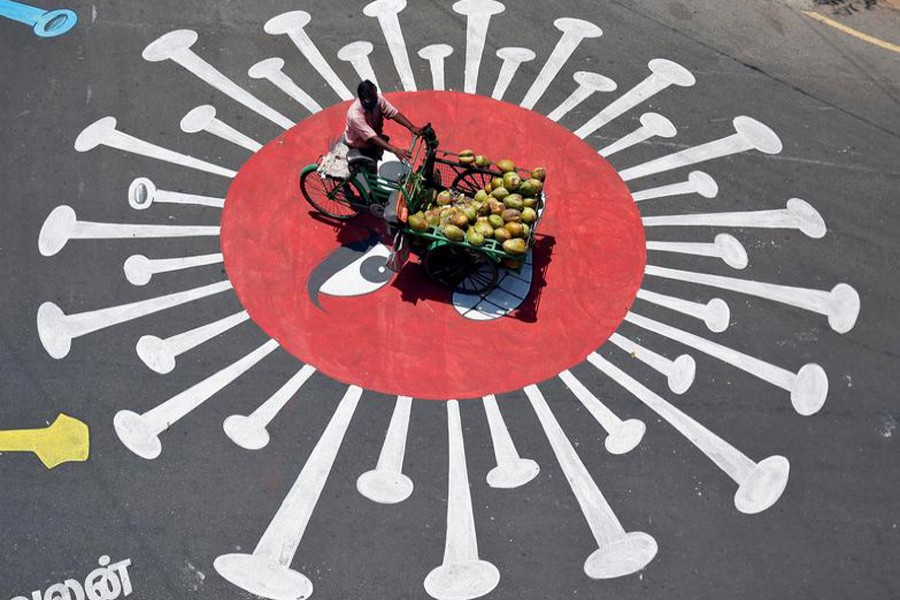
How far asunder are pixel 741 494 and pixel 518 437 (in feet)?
10.3

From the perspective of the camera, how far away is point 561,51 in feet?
48.4

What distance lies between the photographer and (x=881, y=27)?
51.2ft

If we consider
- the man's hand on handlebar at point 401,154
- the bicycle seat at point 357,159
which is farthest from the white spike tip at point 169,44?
the man's hand on handlebar at point 401,154

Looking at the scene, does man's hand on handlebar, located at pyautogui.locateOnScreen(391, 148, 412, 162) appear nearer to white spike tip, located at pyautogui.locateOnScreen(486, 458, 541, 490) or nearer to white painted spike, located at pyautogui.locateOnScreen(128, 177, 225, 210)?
white painted spike, located at pyautogui.locateOnScreen(128, 177, 225, 210)

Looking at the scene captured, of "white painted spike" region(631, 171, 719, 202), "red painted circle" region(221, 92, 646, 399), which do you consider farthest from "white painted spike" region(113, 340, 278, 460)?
"white painted spike" region(631, 171, 719, 202)

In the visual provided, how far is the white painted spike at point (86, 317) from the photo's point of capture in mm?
11070

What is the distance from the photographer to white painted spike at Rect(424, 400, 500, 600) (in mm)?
9117

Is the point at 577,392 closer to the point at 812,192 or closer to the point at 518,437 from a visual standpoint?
the point at 518,437

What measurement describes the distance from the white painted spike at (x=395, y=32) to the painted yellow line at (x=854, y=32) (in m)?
8.84

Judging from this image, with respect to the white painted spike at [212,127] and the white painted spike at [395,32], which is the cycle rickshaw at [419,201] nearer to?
the white painted spike at [212,127]

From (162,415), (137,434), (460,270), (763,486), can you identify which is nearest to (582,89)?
(460,270)

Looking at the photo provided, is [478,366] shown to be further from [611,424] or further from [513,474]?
[611,424]

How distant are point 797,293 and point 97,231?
1165 cm

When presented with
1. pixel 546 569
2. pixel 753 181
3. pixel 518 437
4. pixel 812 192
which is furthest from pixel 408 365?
pixel 812 192
